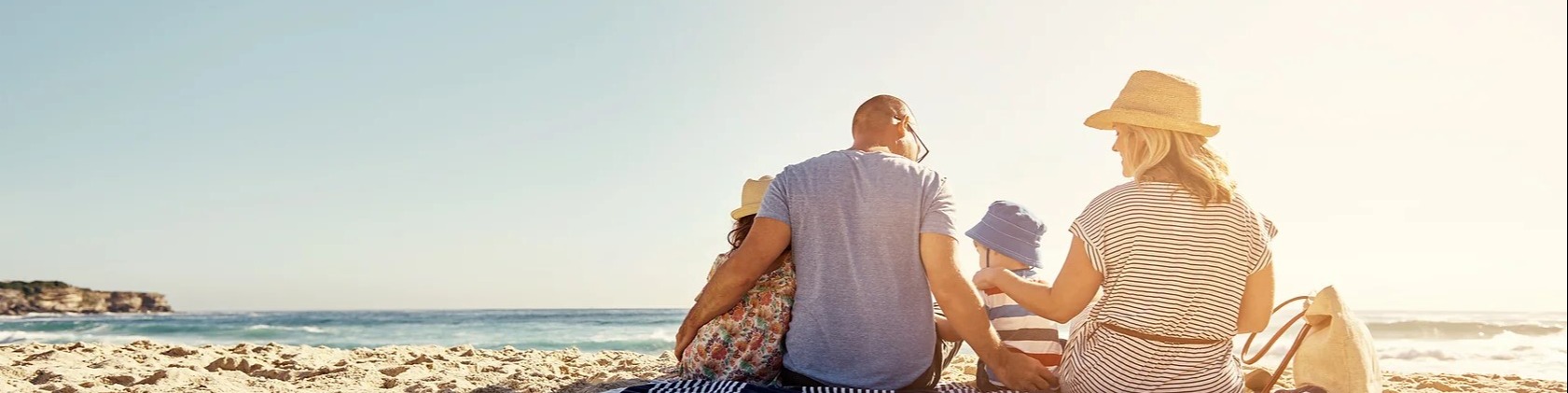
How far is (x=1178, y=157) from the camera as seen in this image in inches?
118

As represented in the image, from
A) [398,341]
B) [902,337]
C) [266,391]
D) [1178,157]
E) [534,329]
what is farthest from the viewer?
[534,329]

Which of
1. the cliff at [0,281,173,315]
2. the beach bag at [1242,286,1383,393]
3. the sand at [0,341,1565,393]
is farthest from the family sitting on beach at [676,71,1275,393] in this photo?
the cliff at [0,281,173,315]

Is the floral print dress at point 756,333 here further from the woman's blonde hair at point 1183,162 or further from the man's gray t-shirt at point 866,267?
the woman's blonde hair at point 1183,162

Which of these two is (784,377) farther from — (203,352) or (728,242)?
(203,352)

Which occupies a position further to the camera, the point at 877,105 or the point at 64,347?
the point at 64,347

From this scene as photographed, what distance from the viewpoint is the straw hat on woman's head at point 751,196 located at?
399cm

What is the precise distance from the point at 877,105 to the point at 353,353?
512 cm

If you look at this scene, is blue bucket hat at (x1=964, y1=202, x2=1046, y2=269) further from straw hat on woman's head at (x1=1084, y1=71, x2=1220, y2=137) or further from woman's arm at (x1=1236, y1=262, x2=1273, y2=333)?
woman's arm at (x1=1236, y1=262, x2=1273, y2=333)

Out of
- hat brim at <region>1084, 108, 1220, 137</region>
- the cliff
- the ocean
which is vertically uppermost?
the cliff

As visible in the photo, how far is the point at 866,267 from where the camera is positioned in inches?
131

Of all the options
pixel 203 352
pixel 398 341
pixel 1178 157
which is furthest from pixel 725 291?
pixel 398 341

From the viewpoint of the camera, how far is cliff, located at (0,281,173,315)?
39500 mm

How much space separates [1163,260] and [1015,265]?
2.61ft

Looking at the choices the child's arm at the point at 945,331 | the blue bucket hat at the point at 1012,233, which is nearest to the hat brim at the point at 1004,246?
the blue bucket hat at the point at 1012,233
